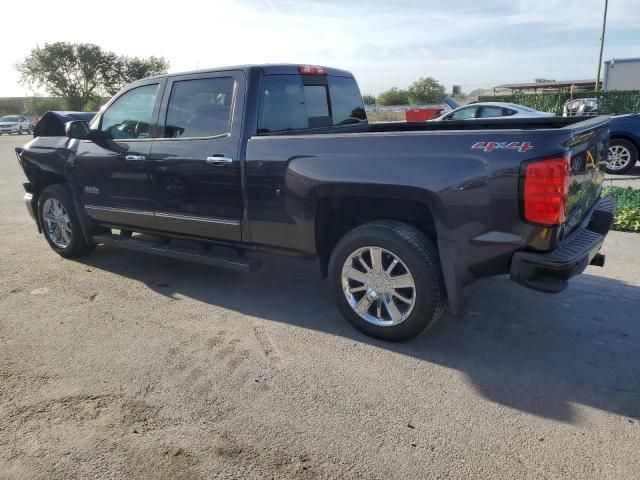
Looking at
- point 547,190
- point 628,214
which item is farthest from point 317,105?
point 628,214

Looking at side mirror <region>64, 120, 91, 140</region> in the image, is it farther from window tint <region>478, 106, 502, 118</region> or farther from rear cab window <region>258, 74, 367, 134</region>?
window tint <region>478, 106, 502, 118</region>

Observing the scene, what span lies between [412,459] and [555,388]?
1.12 m

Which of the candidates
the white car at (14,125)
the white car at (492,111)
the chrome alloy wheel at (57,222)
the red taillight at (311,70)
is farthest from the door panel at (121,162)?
the white car at (14,125)

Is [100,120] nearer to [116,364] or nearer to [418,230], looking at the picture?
[116,364]

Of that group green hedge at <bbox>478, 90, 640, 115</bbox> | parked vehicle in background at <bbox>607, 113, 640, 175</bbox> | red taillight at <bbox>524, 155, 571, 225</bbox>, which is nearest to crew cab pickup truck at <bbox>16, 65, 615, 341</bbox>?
red taillight at <bbox>524, 155, 571, 225</bbox>

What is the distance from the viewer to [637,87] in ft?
96.6

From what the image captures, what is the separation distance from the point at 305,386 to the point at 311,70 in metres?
2.86

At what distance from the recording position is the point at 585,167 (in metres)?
3.48

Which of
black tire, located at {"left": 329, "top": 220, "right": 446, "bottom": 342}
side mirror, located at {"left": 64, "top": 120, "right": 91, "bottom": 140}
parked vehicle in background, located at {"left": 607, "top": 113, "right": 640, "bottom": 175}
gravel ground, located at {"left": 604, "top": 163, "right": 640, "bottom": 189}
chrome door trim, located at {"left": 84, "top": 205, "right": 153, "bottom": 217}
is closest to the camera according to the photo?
black tire, located at {"left": 329, "top": 220, "right": 446, "bottom": 342}

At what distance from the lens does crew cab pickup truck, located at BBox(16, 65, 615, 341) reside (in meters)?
3.08

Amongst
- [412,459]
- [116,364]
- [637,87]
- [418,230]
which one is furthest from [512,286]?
[637,87]

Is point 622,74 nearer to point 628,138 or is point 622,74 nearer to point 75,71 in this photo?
point 628,138

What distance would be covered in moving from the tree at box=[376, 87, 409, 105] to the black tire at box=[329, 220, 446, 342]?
6054 cm

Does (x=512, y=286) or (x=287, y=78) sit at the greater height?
(x=287, y=78)
